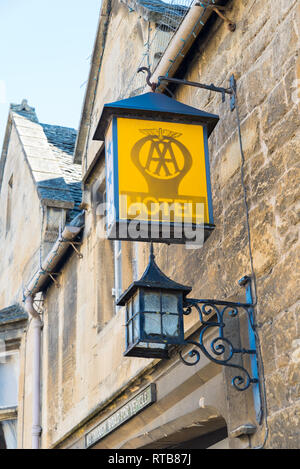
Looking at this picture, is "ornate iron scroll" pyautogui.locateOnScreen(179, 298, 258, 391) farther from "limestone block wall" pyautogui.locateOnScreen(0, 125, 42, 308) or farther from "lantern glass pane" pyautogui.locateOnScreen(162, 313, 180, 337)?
"limestone block wall" pyautogui.locateOnScreen(0, 125, 42, 308)

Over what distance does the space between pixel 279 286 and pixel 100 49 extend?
510 centimetres

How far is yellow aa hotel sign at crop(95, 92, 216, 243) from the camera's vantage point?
15.6ft

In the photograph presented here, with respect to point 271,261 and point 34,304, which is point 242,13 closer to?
point 271,261

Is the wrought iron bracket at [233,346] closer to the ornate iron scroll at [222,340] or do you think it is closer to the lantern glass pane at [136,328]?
the ornate iron scroll at [222,340]

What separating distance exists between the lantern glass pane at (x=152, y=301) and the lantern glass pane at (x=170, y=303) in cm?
4

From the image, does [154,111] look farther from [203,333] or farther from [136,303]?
[203,333]

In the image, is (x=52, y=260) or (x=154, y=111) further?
(x=52, y=260)

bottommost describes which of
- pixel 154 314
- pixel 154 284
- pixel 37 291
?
pixel 154 314

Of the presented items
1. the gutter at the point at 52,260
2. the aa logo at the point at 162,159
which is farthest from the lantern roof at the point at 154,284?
the gutter at the point at 52,260

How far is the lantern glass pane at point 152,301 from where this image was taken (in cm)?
459

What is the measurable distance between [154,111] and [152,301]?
1.26m

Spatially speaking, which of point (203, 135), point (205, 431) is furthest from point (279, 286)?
point (205, 431)

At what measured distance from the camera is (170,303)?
4633mm

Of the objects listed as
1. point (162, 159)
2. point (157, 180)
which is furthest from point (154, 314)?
point (162, 159)
